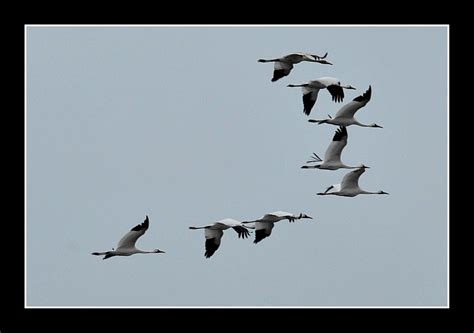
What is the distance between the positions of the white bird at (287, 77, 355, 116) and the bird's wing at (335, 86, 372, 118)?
1.13 ft

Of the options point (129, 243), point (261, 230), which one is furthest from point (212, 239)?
point (129, 243)

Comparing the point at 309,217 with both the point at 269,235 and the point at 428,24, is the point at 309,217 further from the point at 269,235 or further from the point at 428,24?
the point at 428,24

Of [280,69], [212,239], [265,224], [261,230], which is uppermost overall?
[280,69]

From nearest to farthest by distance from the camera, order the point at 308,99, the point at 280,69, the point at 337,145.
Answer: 1. the point at 337,145
2. the point at 280,69
3. the point at 308,99

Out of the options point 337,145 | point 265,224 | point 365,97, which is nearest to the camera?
point 365,97

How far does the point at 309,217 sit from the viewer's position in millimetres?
28422

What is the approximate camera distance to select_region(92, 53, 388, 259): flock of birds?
26.8 m

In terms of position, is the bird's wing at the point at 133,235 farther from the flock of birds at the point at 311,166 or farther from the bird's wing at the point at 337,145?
the bird's wing at the point at 337,145

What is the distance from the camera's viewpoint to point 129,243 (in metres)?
26.9

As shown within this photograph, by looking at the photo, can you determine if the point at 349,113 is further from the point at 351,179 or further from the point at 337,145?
the point at 351,179

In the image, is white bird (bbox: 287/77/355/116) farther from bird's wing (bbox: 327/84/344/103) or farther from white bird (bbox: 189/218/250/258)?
white bird (bbox: 189/218/250/258)

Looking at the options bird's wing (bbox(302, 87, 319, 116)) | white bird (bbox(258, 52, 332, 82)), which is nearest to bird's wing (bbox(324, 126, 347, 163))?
bird's wing (bbox(302, 87, 319, 116))

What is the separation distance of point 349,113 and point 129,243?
14.5 feet

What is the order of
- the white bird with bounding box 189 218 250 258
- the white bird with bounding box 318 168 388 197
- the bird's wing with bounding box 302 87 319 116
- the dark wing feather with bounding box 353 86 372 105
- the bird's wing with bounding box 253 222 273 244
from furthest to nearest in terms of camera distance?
the bird's wing with bounding box 253 222 273 244 < the bird's wing with bounding box 302 87 319 116 < the white bird with bounding box 189 218 250 258 < the white bird with bounding box 318 168 388 197 < the dark wing feather with bounding box 353 86 372 105
